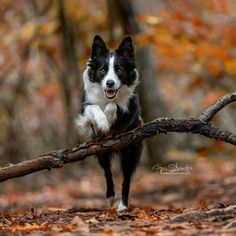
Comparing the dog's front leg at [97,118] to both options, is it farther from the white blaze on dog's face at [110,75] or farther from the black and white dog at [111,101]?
the white blaze on dog's face at [110,75]

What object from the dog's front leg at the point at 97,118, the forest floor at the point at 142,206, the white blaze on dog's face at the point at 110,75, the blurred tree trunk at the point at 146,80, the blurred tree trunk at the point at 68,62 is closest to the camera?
the forest floor at the point at 142,206

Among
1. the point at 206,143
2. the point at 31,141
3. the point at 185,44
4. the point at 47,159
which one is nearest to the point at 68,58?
the point at 31,141

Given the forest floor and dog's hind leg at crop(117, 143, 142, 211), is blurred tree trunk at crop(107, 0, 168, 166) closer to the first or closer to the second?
the forest floor

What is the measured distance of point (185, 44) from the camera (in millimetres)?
14578

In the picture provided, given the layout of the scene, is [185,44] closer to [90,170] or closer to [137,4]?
[137,4]

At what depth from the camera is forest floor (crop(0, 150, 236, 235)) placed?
4750 mm

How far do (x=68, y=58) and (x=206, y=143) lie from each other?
5975mm

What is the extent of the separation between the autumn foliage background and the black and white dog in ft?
17.0

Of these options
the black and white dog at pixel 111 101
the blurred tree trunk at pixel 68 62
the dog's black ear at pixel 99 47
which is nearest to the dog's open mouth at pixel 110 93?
the black and white dog at pixel 111 101

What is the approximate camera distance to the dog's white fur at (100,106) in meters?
7.07

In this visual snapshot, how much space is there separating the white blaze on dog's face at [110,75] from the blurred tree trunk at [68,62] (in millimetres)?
9575

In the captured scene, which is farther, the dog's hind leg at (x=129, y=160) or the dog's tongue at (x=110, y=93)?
the dog's hind leg at (x=129, y=160)

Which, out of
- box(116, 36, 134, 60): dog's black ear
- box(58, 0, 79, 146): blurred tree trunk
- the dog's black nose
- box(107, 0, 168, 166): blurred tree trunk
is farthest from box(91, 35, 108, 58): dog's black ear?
box(58, 0, 79, 146): blurred tree trunk

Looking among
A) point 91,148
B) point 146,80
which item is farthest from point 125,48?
point 146,80
